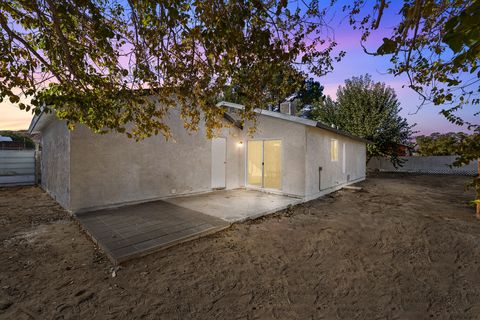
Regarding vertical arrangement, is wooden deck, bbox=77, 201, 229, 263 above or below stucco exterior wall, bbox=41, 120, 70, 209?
below

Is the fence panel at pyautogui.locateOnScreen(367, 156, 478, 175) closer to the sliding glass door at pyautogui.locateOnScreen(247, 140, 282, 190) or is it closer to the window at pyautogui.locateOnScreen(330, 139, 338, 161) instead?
the window at pyautogui.locateOnScreen(330, 139, 338, 161)

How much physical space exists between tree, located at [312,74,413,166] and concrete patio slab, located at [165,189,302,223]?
1118 centimetres

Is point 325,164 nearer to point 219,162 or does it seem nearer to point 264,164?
point 264,164

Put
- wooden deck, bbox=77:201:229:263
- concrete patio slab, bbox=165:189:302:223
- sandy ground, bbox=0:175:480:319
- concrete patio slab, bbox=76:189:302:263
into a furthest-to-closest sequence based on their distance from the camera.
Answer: concrete patio slab, bbox=165:189:302:223 < concrete patio slab, bbox=76:189:302:263 < wooden deck, bbox=77:201:229:263 < sandy ground, bbox=0:175:480:319

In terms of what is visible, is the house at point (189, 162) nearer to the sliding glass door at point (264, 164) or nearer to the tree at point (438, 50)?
the sliding glass door at point (264, 164)

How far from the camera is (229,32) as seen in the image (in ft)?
9.46

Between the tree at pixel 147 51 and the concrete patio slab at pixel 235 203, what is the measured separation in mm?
2835

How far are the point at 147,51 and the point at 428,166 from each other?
21.9m

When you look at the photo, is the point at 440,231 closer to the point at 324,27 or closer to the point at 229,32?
the point at 324,27

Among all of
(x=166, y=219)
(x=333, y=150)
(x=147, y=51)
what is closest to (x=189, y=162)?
(x=166, y=219)

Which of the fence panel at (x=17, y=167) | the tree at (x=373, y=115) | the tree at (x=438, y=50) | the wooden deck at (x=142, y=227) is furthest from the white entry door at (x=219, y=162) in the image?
the tree at (x=373, y=115)

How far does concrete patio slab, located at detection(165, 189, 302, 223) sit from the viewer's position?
6.03 m

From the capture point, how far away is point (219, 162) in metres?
9.30

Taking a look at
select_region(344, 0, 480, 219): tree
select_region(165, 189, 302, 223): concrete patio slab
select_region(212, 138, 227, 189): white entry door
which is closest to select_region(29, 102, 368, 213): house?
select_region(212, 138, 227, 189): white entry door
